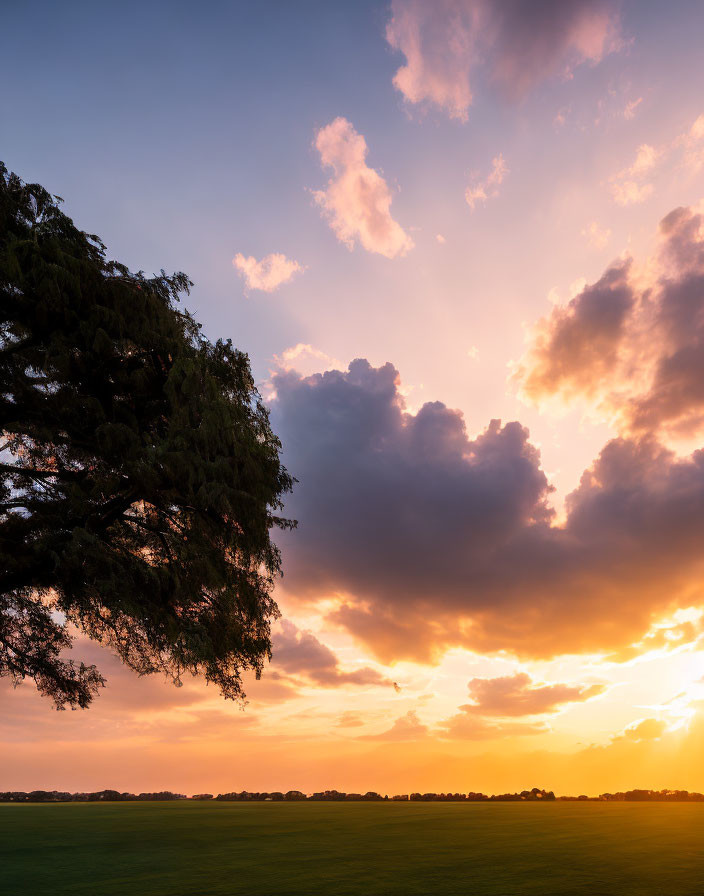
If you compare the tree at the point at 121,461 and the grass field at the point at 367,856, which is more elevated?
the tree at the point at 121,461

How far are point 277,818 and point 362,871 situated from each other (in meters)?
12.3

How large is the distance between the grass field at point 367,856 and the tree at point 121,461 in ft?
16.4

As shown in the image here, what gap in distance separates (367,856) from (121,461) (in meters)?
12.0

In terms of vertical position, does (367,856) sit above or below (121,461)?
below

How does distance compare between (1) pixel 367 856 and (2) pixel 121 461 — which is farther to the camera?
(2) pixel 121 461

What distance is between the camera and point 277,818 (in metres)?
21.3

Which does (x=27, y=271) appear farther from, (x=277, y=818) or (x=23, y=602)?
(x=277, y=818)

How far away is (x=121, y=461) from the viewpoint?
17328 millimetres

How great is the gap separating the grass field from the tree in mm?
5014

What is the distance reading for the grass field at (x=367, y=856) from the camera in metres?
9.55

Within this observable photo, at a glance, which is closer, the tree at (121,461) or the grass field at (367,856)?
the grass field at (367,856)

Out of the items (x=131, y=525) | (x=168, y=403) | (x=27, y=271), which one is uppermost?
(x=27, y=271)

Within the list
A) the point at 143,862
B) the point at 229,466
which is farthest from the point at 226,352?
the point at 143,862

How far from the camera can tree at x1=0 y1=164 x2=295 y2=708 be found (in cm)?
1688
